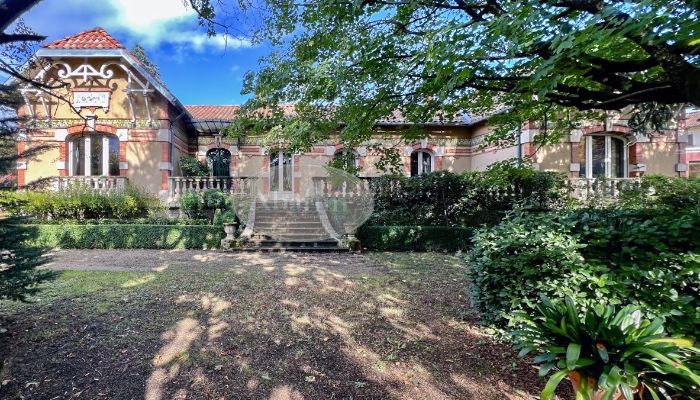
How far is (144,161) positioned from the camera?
1239 centimetres

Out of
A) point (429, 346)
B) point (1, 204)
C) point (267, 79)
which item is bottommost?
point (429, 346)

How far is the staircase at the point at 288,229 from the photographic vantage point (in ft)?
29.2

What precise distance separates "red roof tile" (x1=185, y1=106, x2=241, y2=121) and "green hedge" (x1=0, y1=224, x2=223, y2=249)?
6.97 meters

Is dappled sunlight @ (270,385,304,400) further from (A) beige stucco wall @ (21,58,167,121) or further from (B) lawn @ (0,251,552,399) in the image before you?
(A) beige stucco wall @ (21,58,167,121)

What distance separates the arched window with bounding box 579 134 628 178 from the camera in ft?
40.8

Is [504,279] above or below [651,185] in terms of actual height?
below

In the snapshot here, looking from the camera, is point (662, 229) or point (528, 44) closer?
point (662, 229)

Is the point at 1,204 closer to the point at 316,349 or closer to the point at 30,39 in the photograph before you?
the point at 30,39

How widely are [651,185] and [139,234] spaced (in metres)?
14.3

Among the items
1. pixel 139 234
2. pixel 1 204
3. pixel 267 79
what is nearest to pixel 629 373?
pixel 1 204

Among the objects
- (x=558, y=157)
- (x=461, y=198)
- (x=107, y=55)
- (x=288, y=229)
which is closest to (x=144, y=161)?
(x=107, y=55)

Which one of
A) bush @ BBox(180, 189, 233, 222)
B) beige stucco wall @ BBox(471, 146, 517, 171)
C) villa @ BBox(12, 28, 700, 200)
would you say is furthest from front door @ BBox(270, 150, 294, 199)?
beige stucco wall @ BBox(471, 146, 517, 171)

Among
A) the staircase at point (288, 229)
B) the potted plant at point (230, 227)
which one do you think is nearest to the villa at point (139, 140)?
the staircase at point (288, 229)

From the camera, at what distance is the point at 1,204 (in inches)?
108
